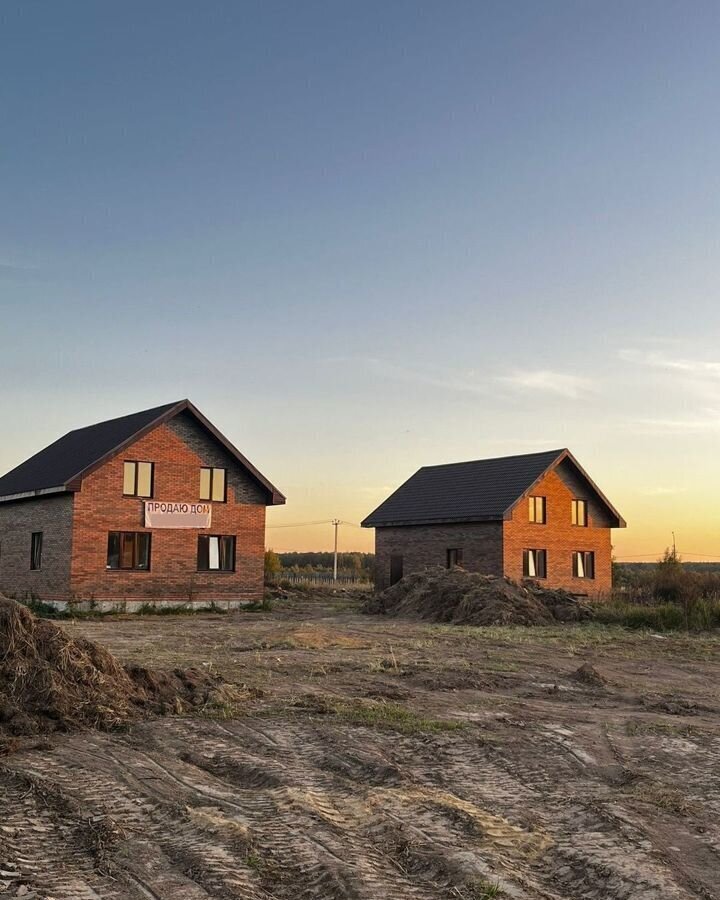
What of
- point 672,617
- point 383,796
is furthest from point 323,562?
point 383,796

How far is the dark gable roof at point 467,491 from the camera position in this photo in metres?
37.0

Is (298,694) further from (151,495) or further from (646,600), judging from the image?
(646,600)

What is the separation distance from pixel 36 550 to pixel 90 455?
12.4 ft

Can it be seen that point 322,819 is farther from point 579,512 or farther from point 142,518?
point 579,512

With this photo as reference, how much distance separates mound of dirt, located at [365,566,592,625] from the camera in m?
26.9

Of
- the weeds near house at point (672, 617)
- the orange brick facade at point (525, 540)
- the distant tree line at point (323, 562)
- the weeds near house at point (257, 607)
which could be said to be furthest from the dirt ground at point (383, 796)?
the distant tree line at point (323, 562)

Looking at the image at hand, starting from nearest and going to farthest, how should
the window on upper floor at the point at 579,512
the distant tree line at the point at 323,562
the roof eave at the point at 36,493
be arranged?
1. the roof eave at the point at 36,493
2. the window on upper floor at the point at 579,512
3. the distant tree line at the point at 323,562

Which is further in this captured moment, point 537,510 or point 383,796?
point 537,510

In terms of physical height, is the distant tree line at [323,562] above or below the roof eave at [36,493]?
below

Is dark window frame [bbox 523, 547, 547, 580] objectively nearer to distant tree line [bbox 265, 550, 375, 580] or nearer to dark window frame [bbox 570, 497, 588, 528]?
dark window frame [bbox 570, 497, 588, 528]

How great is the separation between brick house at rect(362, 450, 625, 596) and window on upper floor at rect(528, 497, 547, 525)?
0.04m

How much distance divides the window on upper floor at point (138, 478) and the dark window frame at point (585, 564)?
18930 mm

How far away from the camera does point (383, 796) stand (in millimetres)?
7180

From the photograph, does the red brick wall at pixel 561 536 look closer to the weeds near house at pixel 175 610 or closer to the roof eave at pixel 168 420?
the roof eave at pixel 168 420
